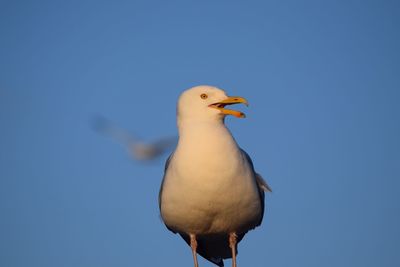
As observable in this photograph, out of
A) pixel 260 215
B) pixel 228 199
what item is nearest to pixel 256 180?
pixel 260 215

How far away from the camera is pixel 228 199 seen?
9.66 metres

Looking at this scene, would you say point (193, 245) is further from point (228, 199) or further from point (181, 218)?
point (228, 199)

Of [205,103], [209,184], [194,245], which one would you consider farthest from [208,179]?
[194,245]

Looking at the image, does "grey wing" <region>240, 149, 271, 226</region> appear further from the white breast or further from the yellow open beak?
the yellow open beak

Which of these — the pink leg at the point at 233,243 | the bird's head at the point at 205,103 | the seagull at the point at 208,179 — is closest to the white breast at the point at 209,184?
the seagull at the point at 208,179

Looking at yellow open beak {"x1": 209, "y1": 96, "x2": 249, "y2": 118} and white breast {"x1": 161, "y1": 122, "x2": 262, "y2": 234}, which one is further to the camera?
yellow open beak {"x1": 209, "y1": 96, "x2": 249, "y2": 118}

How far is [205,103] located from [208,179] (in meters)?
1.32

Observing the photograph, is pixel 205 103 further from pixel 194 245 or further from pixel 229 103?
pixel 194 245

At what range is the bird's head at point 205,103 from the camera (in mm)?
10000

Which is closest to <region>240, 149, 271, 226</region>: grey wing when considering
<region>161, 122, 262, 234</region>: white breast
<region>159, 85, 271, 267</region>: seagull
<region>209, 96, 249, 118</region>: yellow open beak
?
Answer: <region>159, 85, 271, 267</region>: seagull

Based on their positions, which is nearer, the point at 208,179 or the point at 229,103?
the point at 208,179

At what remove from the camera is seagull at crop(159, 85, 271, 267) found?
9.48m

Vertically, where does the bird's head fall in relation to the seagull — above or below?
above

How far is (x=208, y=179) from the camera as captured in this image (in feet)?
30.9
